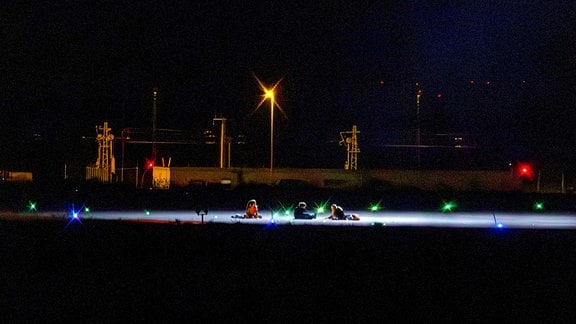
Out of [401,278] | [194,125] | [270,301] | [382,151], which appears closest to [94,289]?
[270,301]

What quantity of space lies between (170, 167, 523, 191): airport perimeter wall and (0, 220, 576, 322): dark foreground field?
28918 millimetres

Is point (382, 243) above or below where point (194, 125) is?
below

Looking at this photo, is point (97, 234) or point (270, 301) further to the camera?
point (97, 234)

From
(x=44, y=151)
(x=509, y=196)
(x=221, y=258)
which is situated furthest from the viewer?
(x=44, y=151)

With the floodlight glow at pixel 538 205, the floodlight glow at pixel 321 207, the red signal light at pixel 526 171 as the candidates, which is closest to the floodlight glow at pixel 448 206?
the floodlight glow at pixel 538 205

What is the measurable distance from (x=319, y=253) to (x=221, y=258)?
1.77 meters

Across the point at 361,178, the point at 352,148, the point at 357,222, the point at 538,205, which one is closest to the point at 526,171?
the point at 361,178

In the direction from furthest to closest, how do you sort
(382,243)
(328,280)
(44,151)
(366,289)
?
(44,151) < (382,243) < (328,280) < (366,289)

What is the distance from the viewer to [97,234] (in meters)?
15.0

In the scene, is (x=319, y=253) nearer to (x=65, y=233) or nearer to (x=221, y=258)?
(x=221, y=258)

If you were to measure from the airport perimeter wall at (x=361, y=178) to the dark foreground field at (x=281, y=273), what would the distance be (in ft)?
94.9

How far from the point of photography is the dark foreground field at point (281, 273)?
348 inches

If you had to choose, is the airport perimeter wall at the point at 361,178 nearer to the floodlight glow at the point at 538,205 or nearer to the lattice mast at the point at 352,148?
the lattice mast at the point at 352,148

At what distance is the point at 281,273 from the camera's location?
455 inches
